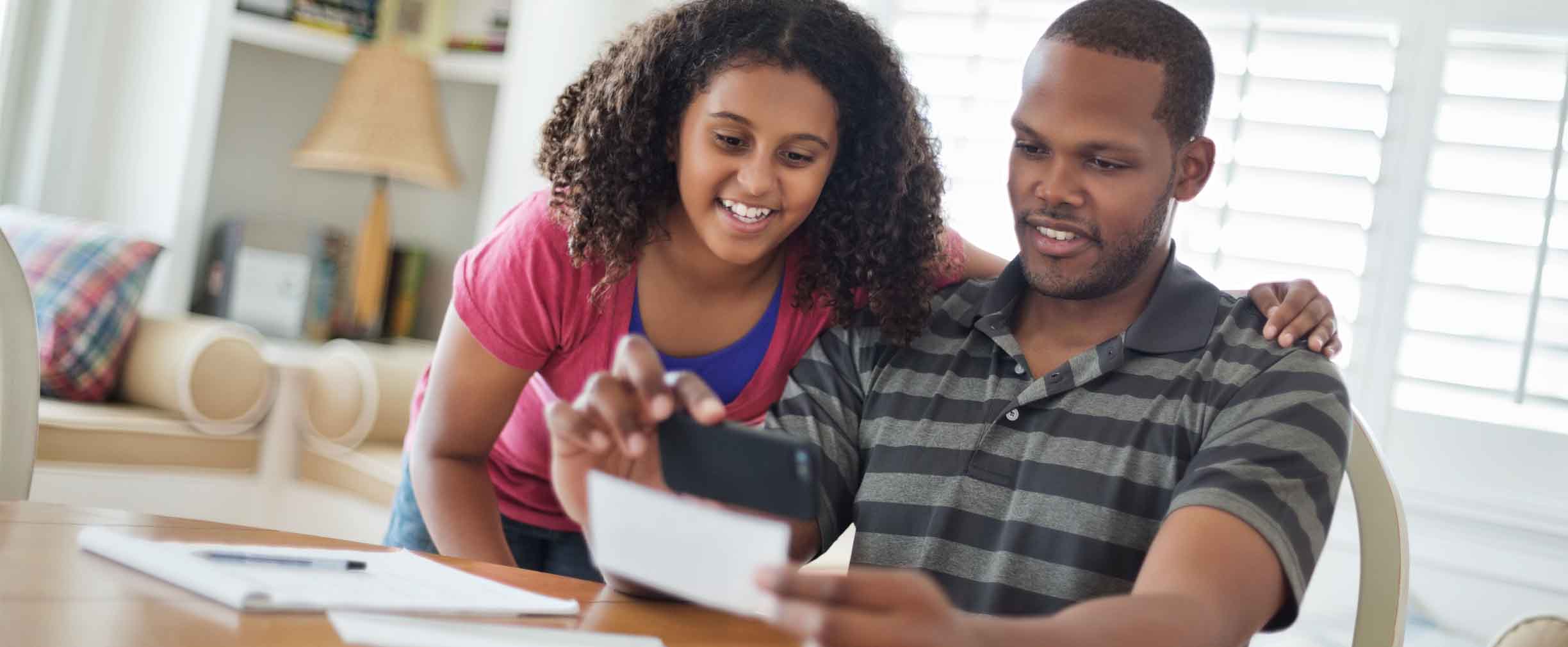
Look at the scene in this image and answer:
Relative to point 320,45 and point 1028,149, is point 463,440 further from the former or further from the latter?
point 320,45

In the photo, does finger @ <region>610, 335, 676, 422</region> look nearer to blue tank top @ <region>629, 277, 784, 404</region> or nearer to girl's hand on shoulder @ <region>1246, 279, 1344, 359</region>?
blue tank top @ <region>629, 277, 784, 404</region>

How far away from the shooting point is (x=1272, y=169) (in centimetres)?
263

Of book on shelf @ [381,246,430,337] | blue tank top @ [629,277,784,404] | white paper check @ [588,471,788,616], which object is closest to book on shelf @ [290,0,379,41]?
book on shelf @ [381,246,430,337]

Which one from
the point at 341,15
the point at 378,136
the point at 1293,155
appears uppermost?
the point at 341,15

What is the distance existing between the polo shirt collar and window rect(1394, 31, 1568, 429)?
1331mm

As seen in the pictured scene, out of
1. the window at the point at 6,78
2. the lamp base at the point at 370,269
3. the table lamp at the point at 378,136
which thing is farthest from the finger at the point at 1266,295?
the window at the point at 6,78

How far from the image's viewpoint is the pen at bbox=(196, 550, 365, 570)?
39.6 inches

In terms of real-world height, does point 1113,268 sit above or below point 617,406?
above

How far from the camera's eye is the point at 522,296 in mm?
1390

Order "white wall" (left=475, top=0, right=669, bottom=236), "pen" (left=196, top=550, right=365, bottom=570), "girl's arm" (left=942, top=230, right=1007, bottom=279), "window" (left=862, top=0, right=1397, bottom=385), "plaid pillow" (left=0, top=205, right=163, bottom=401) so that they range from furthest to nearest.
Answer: "white wall" (left=475, top=0, right=669, bottom=236) → "plaid pillow" (left=0, top=205, right=163, bottom=401) → "window" (left=862, top=0, right=1397, bottom=385) → "girl's arm" (left=942, top=230, right=1007, bottom=279) → "pen" (left=196, top=550, right=365, bottom=570)

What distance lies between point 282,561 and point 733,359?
1.73 feet

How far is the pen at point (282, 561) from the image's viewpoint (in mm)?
1006

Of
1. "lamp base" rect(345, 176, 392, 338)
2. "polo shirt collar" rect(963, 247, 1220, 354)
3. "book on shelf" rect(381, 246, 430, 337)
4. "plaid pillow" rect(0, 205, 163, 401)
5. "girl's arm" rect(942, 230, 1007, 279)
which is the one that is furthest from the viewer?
"book on shelf" rect(381, 246, 430, 337)

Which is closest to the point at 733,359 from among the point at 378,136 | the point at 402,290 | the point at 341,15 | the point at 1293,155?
the point at 1293,155
